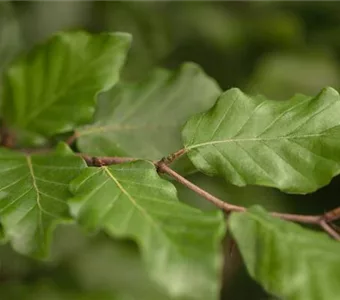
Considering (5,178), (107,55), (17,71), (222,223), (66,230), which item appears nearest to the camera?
(222,223)

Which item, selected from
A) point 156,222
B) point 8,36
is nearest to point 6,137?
point 8,36

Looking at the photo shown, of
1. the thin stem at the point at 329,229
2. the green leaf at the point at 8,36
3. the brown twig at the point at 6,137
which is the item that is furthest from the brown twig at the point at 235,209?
the green leaf at the point at 8,36

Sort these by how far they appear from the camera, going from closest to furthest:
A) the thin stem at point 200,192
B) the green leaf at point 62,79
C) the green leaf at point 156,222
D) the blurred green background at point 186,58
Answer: the green leaf at point 156,222 < the thin stem at point 200,192 < the green leaf at point 62,79 < the blurred green background at point 186,58

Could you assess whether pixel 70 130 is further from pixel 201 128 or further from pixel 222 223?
pixel 222 223

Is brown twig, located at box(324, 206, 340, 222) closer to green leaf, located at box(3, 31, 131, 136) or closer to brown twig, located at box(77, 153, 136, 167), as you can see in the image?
brown twig, located at box(77, 153, 136, 167)

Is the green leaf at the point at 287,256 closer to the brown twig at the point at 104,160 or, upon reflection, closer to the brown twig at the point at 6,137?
the brown twig at the point at 104,160

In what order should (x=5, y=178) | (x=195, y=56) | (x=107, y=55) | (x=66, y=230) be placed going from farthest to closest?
(x=195, y=56) → (x=66, y=230) → (x=107, y=55) → (x=5, y=178)

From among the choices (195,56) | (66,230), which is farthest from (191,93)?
(195,56)

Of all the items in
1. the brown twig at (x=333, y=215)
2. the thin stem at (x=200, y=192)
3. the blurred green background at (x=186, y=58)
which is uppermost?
the thin stem at (x=200, y=192)

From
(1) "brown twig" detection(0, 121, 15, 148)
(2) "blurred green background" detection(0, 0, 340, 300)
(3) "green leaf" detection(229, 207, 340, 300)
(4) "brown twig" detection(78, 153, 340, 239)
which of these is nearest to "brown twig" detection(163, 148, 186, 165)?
(4) "brown twig" detection(78, 153, 340, 239)
